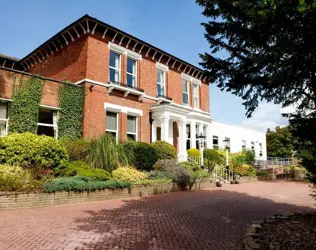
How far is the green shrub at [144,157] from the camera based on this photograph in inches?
546

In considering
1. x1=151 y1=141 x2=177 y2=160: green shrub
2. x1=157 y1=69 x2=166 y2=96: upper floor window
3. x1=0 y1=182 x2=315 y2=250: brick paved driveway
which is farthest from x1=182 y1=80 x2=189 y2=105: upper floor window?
x1=0 y1=182 x2=315 y2=250: brick paved driveway

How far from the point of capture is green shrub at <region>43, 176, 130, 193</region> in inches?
322

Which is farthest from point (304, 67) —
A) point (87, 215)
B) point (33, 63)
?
point (33, 63)

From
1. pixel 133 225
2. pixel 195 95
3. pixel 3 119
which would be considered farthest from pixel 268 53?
pixel 195 95

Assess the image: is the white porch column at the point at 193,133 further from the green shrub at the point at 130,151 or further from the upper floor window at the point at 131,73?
the green shrub at the point at 130,151

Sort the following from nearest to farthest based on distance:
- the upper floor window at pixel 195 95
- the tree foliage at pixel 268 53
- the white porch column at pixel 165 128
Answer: the tree foliage at pixel 268 53 < the white porch column at pixel 165 128 < the upper floor window at pixel 195 95

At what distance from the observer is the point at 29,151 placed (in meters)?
10.2

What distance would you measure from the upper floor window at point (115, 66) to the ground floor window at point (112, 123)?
90.4 inches

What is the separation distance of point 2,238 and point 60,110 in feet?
33.8

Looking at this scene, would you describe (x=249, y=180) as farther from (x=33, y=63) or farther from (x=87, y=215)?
(x=33, y=63)

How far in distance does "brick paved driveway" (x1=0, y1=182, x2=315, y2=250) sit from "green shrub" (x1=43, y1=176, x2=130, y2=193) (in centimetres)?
62

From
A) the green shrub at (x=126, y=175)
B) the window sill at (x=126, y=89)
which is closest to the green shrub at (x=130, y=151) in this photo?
the green shrub at (x=126, y=175)

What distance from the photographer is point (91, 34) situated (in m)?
15.3

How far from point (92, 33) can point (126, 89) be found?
12.8 ft
